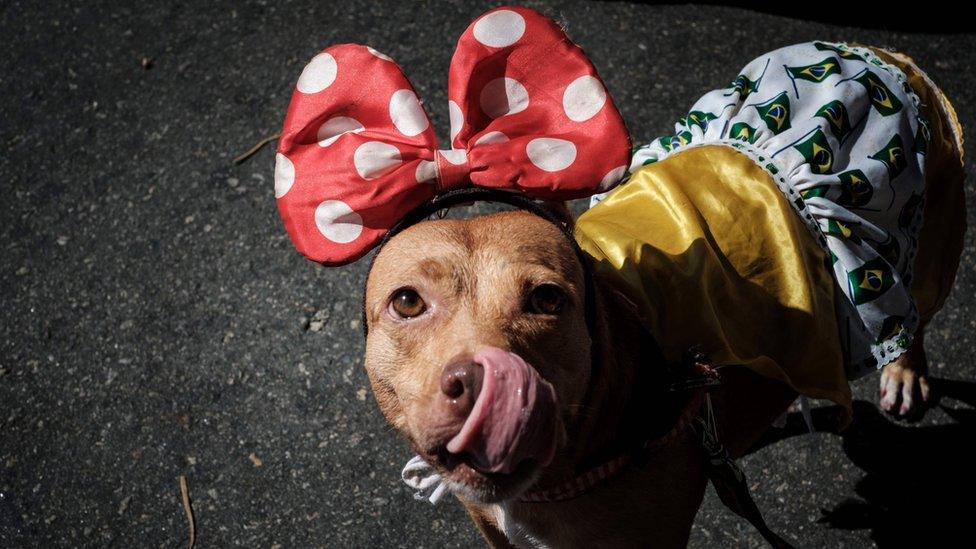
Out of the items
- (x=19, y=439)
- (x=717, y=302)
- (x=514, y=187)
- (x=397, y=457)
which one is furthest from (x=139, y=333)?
(x=717, y=302)

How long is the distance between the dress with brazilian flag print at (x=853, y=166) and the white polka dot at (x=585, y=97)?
790mm

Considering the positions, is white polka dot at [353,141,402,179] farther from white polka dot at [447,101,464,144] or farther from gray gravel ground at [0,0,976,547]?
gray gravel ground at [0,0,976,547]

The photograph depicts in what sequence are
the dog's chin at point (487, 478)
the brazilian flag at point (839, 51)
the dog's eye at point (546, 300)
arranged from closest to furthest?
the dog's chin at point (487, 478) → the dog's eye at point (546, 300) → the brazilian flag at point (839, 51)

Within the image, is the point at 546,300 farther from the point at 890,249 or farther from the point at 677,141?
the point at 890,249

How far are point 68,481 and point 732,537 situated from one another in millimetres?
2953

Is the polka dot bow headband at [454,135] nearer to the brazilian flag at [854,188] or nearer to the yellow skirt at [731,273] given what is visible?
the yellow skirt at [731,273]

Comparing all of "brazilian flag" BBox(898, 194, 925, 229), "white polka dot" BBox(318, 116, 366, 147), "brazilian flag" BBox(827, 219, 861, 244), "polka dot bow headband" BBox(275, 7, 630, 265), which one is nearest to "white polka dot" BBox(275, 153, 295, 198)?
"polka dot bow headband" BBox(275, 7, 630, 265)

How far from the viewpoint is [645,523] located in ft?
7.23

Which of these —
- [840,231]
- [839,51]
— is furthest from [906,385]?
[839,51]

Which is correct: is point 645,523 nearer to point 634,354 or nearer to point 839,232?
point 634,354

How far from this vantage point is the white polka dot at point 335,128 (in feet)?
6.97

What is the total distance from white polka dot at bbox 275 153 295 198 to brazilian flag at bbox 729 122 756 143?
60.8 inches

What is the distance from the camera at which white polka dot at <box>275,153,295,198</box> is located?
6.94 ft

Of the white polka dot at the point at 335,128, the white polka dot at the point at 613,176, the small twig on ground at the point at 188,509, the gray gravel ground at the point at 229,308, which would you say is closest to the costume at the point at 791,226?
the white polka dot at the point at 613,176
